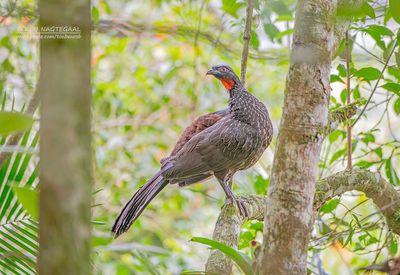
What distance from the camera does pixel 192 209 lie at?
22.6ft

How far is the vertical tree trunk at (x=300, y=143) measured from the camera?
150 centimetres

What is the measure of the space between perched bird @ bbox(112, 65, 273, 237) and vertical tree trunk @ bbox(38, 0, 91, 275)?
225 cm

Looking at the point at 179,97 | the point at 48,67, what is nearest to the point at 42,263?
the point at 48,67

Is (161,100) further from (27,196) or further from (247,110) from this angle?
(27,196)

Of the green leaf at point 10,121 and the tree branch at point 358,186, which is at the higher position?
the green leaf at point 10,121

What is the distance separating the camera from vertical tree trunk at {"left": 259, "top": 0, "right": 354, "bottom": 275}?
1503 millimetres

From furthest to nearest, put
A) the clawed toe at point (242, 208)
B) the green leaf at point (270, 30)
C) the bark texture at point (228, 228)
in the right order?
the green leaf at point (270, 30) < the clawed toe at point (242, 208) < the bark texture at point (228, 228)

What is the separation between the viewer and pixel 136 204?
3168 millimetres

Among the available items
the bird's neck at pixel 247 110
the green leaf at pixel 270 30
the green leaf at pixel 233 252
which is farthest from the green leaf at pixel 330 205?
the green leaf at pixel 233 252

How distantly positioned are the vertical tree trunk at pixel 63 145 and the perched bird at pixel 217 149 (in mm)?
2255

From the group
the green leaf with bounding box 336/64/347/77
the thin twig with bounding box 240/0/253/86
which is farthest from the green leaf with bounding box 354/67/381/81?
the thin twig with bounding box 240/0/253/86

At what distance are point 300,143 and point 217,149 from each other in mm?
1895

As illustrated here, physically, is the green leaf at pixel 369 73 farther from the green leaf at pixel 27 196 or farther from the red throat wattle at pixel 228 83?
the green leaf at pixel 27 196

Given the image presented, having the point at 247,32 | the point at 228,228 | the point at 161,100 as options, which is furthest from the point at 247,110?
the point at 161,100
